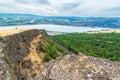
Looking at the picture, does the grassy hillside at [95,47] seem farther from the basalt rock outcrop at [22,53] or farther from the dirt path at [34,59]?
the basalt rock outcrop at [22,53]

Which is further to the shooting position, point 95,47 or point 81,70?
point 95,47

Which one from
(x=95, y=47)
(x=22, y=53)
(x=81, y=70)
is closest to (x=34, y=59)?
(x=22, y=53)

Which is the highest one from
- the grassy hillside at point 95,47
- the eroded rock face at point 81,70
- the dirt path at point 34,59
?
the eroded rock face at point 81,70

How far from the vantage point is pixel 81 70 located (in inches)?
245

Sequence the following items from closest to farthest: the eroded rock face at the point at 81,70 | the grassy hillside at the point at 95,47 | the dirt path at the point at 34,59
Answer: the eroded rock face at the point at 81,70, the dirt path at the point at 34,59, the grassy hillside at the point at 95,47

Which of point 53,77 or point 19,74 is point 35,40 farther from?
point 53,77

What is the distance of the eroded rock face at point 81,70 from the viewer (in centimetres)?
604

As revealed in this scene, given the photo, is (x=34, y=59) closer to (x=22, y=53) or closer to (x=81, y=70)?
(x=22, y=53)

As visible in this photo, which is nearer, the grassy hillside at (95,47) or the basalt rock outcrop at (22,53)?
the basalt rock outcrop at (22,53)

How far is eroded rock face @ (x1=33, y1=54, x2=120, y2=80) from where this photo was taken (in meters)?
Result: 6.04

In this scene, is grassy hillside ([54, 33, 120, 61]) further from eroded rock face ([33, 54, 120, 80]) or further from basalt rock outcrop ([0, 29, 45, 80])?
eroded rock face ([33, 54, 120, 80])

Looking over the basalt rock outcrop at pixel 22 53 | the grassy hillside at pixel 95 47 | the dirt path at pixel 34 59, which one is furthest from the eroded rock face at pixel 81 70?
the grassy hillside at pixel 95 47

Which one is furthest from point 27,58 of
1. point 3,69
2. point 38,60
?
point 3,69

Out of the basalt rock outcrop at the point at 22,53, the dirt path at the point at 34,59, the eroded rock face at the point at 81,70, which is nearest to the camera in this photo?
the eroded rock face at the point at 81,70
